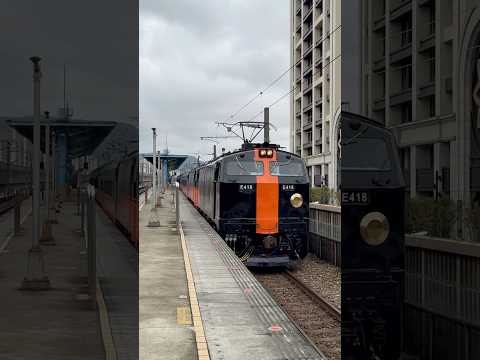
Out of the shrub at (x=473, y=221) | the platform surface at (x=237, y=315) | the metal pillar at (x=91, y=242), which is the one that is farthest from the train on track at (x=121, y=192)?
the platform surface at (x=237, y=315)

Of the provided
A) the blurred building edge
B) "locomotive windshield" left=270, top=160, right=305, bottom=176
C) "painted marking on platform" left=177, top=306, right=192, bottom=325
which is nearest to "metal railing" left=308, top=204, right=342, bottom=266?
the blurred building edge

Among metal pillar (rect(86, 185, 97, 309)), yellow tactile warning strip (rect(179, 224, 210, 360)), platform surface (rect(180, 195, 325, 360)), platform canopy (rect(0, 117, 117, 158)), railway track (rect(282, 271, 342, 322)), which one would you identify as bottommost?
railway track (rect(282, 271, 342, 322))

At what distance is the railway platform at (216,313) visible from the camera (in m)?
2.62

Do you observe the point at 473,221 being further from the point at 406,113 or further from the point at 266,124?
the point at 266,124

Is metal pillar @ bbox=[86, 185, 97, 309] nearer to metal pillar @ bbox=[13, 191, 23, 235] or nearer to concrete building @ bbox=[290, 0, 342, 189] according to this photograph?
metal pillar @ bbox=[13, 191, 23, 235]

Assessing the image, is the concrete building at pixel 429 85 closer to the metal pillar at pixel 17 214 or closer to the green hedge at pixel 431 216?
the green hedge at pixel 431 216

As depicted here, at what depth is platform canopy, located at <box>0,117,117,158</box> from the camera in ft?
4.42

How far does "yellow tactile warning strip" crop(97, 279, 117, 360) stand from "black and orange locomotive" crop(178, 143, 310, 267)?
554 cm

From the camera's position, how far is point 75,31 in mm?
1388

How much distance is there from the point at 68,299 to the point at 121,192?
1.05ft

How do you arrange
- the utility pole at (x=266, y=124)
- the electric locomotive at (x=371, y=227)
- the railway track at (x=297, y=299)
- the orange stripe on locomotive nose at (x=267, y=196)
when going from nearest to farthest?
the electric locomotive at (x=371, y=227) < the utility pole at (x=266, y=124) < the railway track at (x=297, y=299) < the orange stripe on locomotive nose at (x=267, y=196)

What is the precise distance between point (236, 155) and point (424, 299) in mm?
7483

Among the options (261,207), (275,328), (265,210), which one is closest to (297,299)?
(265,210)

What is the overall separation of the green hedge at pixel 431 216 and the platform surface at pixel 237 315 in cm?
112
